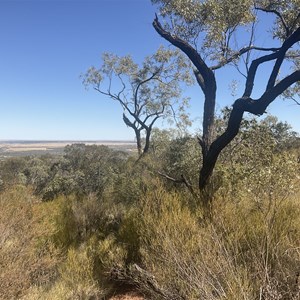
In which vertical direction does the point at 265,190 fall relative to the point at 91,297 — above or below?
above

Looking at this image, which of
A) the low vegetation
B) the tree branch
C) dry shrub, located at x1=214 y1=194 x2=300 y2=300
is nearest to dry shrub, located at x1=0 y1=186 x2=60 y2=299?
the low vegetation

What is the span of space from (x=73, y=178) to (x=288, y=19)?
12.9 metres

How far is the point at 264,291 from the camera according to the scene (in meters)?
3.44

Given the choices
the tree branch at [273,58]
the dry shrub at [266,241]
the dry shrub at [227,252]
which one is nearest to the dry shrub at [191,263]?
the dry shrub at [227,252]

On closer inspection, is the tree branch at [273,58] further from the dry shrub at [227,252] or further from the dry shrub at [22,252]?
the dry shrub at [22,252]

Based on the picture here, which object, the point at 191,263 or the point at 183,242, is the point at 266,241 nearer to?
the point at 183,242

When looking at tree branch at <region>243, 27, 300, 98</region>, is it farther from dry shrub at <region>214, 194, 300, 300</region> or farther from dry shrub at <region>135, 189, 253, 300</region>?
dry shrub at <region>135, 189, 253, 300</region>

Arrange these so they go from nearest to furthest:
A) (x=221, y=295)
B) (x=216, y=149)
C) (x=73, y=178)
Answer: (x=221, y=295) → (x=216, y=149) → (x=73, y=178)

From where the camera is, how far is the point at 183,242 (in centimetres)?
484

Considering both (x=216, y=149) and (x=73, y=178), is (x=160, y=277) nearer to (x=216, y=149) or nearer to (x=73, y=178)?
(x=216, y=149)

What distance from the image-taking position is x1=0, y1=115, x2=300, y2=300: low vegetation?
12.4ft

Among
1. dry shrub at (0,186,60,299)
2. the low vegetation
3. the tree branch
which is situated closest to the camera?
the low vegetation

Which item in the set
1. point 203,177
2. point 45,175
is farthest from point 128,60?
point 203,177

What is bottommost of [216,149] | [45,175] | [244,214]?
[45,175]
